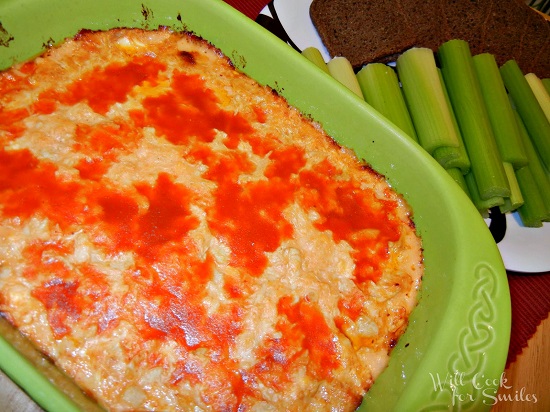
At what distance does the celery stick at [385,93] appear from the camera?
8.32 ft

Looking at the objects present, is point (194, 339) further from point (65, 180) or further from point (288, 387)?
point (65, 180)

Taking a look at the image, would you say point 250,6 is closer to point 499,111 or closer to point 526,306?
point 499,111

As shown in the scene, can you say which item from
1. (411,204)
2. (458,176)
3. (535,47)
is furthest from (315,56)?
(535,47)

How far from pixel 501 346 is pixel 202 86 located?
1.47m

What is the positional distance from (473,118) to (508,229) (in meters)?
0.60

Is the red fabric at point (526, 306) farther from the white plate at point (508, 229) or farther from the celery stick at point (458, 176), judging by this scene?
the celery stick at point (458, 176)

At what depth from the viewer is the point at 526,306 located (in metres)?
2.23

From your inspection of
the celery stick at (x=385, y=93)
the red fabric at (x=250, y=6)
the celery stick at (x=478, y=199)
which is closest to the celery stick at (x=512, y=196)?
the celery stick at (x=478, y=199)

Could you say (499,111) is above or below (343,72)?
above

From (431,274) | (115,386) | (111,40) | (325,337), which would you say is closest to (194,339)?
(115,386)

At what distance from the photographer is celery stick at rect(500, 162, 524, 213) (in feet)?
8.14

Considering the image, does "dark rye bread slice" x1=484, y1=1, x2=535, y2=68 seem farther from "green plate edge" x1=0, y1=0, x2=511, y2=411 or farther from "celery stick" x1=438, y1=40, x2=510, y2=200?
"green plate edge" x1=0, y1=0, x2=511, y2=411

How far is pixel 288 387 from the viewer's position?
1.60m

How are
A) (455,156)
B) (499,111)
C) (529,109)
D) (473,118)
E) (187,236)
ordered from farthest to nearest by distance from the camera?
(529,109) → (499,111) → (473,118) → (455,156) → (187,236)
